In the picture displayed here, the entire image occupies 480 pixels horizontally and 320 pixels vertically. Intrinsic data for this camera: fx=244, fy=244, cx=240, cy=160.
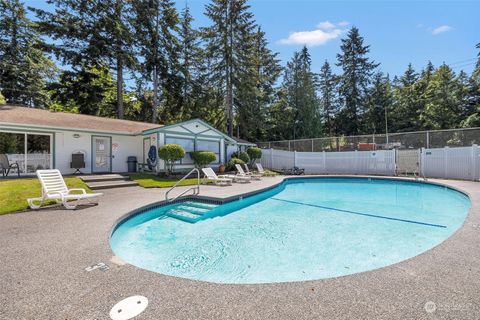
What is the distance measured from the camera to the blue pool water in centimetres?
427

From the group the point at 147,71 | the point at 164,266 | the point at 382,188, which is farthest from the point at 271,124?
the point at 164,266

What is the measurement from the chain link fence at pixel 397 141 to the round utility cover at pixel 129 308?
690 inches

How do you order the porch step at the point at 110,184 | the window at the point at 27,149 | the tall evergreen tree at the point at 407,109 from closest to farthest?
A: the porch step at the point at 110,184, the window at the point at 27,149, the tall evergreen tree at the point at 407,109

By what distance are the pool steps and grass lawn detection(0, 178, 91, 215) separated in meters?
3.79

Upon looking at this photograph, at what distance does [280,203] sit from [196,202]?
323 cm

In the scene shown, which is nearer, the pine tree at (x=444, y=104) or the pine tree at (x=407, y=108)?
the pine tree at (x=444, y=104)

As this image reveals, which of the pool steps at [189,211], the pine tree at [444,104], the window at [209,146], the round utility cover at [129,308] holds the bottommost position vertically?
the pool steps at [189,211]

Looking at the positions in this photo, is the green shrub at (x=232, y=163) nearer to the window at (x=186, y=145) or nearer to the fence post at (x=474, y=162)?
the window at (x=186, y=145)

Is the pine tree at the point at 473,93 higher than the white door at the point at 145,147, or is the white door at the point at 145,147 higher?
the pine tree at the point at 473,93

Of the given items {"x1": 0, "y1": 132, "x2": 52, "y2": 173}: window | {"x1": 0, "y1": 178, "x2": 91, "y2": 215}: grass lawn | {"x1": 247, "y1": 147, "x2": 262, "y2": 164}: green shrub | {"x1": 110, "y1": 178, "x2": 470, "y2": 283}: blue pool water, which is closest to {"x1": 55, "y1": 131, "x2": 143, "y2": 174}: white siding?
{"x1": 0, "y1": 132, "x2": 52, "y2": 173}: window

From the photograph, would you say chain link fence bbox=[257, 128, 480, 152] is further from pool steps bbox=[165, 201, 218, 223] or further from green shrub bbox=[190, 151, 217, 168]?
pool steps bbox=[165, 201, 218, 223]

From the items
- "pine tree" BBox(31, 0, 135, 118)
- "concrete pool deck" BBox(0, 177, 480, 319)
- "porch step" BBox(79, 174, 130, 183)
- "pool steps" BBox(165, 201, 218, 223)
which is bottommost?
"pool steps" BBox(165, 201, 218, 223)

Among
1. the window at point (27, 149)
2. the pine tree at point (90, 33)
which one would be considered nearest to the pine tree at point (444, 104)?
the pine tree at point (90, 33)

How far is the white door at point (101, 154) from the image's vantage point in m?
13.1
